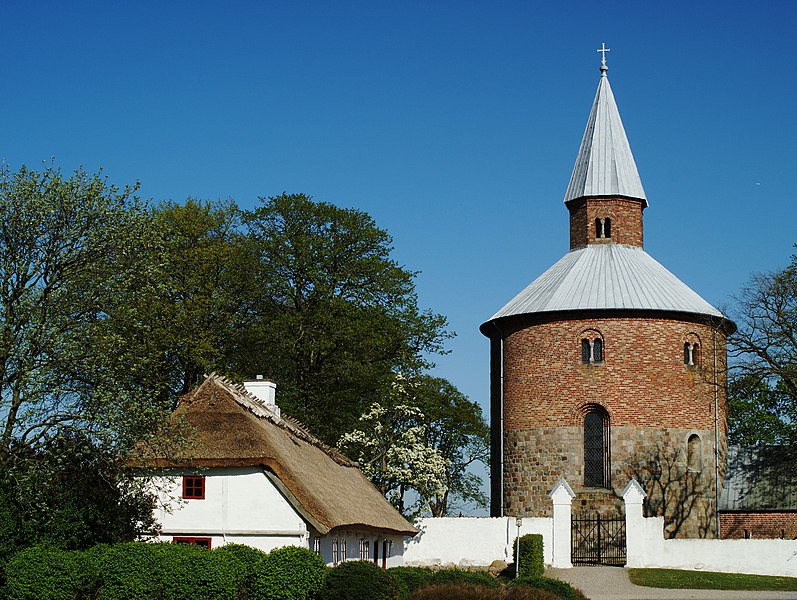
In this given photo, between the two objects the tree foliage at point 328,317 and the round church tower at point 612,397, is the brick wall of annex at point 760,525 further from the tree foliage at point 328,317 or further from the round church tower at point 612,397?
the tree foliage at point 328,317

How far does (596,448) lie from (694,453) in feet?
11.3

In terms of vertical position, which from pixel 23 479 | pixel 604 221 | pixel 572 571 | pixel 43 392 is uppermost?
pixel 604 221

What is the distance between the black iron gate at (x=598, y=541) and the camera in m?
36.6

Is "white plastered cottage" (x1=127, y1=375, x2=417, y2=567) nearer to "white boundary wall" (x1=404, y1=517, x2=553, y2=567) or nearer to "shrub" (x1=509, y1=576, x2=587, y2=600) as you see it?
"shrub" (x1=509, y1=576, x2=587, y2=600)

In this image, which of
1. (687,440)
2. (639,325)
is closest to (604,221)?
(639,325)

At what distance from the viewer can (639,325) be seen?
131 ft

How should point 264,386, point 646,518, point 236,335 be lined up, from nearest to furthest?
point 264,386 → point 646,518 → point 236,335

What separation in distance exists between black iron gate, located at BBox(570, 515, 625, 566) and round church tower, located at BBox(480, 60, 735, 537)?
2.84 ft

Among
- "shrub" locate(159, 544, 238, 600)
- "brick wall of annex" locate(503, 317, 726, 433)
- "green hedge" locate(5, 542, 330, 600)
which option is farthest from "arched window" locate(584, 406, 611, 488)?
"shrub" locate(159, 544, 238, 600)

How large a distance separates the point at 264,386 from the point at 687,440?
50.2 feet

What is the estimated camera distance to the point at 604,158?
44719mm

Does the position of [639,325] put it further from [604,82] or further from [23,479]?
[23,479]

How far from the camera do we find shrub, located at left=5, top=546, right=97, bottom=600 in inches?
800

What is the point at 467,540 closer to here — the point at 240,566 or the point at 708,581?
the point at 708,581
